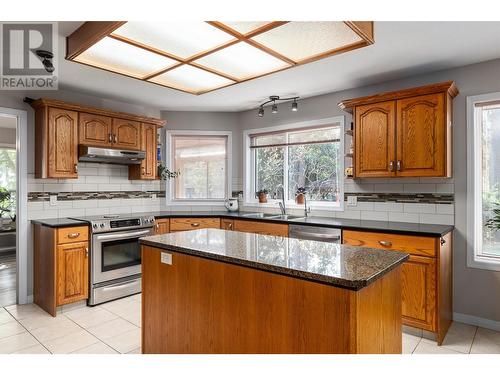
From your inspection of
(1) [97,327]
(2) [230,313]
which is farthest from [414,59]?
(1) [97,327]

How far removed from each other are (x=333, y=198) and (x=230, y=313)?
2.70 meters

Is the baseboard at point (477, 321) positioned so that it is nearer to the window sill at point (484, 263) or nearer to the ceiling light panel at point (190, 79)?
the window sill at point (484, 263)

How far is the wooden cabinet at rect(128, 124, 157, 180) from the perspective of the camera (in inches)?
172

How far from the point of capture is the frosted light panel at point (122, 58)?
2203 millimetres

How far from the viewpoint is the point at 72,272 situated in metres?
3.37

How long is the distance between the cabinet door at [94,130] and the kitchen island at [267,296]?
220 centimetres

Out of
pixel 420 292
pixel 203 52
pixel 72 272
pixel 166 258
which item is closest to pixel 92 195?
pixel 72 272

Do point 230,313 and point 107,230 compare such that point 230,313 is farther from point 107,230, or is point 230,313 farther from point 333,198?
point 333,198

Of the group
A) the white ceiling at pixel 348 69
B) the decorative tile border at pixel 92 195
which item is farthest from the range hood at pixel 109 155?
the white ceiling at pixel 348 69

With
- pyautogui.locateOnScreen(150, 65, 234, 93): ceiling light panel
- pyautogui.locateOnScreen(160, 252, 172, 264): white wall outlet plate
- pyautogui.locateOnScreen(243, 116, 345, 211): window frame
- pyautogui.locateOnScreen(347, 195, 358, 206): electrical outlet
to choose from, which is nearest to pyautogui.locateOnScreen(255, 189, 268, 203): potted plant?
pyautogui.locateOnScreen(243, 116, 345, 211): window frame

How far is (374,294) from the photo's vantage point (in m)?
1.45

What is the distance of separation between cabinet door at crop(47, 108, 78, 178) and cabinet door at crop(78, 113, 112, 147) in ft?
0.21

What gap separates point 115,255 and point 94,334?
3.32 ft

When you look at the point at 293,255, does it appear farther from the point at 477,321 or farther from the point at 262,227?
the point at 477,321
